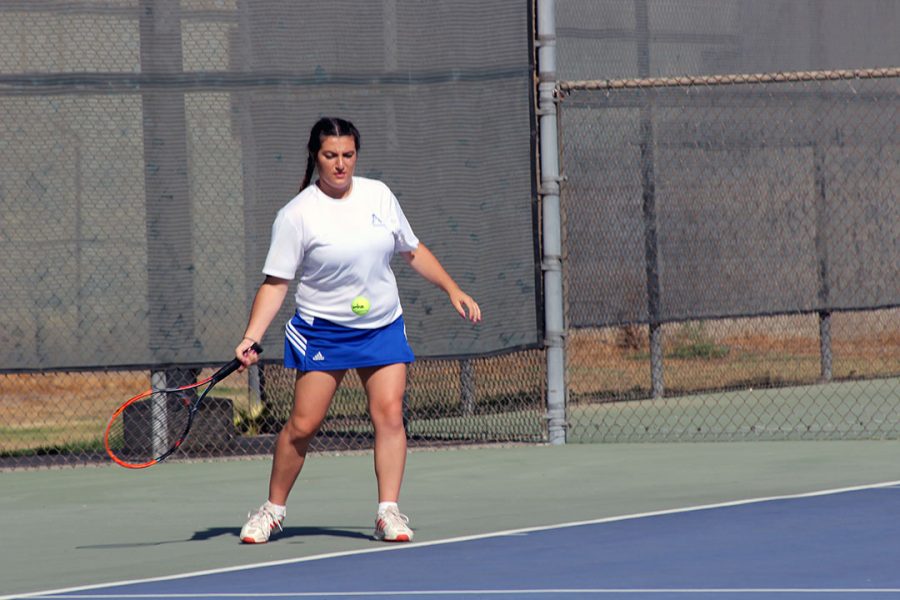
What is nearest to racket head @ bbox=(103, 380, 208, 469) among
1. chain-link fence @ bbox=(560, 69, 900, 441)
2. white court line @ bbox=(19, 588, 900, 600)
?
chain-link fence @ bbox=(560, 69, 900, 441)

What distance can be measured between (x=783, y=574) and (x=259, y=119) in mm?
5003

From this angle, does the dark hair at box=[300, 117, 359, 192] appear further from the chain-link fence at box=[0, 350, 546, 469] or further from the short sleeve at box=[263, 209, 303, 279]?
the chain-link fence at box=[0, 350, 546, 469]

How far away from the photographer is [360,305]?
286 inches

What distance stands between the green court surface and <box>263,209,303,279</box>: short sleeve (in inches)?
→ 42.7

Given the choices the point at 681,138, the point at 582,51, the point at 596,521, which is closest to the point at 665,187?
the point at 681,138

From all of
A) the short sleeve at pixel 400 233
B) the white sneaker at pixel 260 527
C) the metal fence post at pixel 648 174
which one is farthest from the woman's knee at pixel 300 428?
the metal fence post at pixel 648 174

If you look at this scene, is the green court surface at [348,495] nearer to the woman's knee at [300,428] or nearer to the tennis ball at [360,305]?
the woman's knee at [300,428]

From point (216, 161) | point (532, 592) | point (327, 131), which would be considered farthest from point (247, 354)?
point (216, 161)

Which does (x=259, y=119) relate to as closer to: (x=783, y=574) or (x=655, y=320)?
(x=655, y=320)

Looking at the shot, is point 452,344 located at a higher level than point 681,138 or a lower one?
lower

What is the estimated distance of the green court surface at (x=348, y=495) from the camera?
736 centimetres

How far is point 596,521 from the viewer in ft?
25.8

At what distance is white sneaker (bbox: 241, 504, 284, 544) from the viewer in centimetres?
745

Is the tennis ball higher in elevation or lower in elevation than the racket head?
higher
